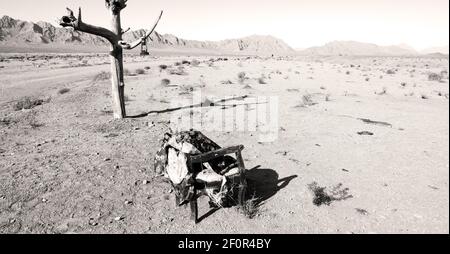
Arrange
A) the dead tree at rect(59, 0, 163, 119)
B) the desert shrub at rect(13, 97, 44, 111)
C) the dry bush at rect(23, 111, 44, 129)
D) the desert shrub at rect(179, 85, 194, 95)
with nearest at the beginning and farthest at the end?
the dead tree at rect(59, 0, 163, 119), the dry bush at rect(23, 111, 44, 129), the desert shrub at rect(13, 97, 44, 111), the desert shrub at rect(179, 85, 194, 95)

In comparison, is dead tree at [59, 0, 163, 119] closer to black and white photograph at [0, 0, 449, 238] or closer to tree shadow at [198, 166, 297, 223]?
black and white photograph at [0, 0, 449, 238]

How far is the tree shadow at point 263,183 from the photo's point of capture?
6.57m

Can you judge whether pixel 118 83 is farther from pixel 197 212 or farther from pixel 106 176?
pixel 197 212

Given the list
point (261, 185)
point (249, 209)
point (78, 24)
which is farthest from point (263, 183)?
point (78, 24)

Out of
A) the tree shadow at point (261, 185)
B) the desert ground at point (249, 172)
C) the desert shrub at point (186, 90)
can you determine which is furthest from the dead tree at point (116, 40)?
the desert shrub at point (186, 90)

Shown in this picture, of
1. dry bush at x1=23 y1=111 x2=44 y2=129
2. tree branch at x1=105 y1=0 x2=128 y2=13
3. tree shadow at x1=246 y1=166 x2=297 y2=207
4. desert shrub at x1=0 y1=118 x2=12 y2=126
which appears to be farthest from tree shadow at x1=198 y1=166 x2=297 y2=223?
desert shrub at x1=0 y1=118 x2=12 y2=126

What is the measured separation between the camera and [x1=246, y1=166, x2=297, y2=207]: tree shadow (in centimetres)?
657

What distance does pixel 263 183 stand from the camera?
717 cm

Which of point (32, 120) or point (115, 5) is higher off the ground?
point (115, 5)

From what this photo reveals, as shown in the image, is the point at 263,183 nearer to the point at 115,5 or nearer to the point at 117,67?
the point at 117,67

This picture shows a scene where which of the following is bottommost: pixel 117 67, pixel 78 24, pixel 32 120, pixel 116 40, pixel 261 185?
pixel 261 185

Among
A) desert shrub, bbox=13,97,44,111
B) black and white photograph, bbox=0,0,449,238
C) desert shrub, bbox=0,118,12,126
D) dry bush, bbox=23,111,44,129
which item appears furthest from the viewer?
desert shrub, bbox=13,97,44,111

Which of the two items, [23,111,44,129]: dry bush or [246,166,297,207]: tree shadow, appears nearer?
[246,166,297,207]: tree shadow
